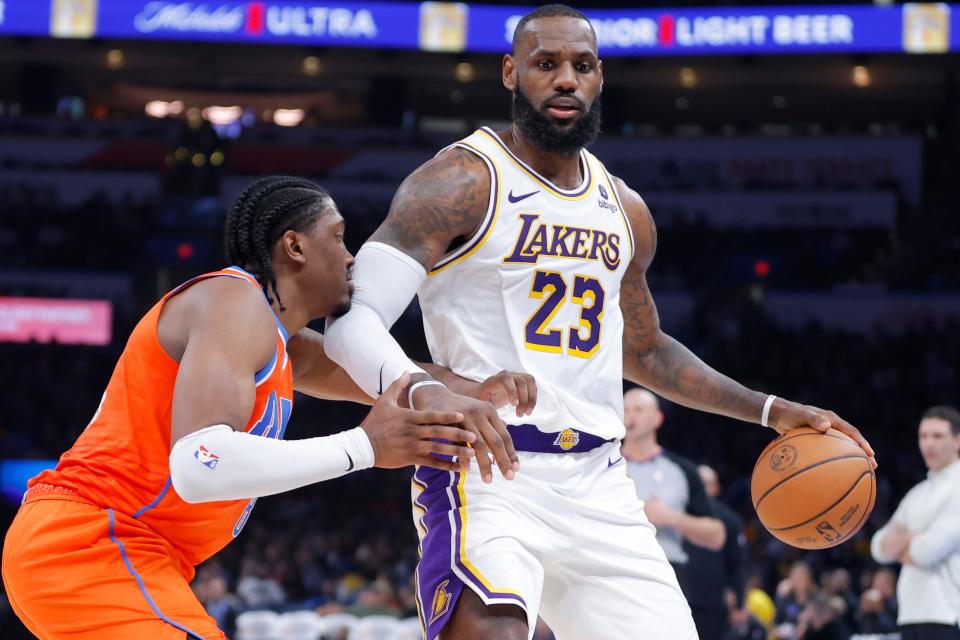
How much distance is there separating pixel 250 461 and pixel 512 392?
69 cm

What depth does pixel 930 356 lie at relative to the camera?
685 inches

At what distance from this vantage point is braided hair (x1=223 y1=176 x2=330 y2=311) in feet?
10.5

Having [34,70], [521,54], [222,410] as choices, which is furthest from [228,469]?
[34,70]

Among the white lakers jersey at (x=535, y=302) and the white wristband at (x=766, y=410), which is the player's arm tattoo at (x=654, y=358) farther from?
the white lakers jersey at (x=535, y=302)

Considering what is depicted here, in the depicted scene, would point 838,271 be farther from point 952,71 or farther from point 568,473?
point 568,473

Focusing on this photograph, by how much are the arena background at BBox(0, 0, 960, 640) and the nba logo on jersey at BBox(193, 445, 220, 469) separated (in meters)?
12.2

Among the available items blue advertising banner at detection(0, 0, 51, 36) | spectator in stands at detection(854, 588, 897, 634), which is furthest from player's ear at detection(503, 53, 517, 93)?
blue advertising banner at detection(0, 0, 51, 36)

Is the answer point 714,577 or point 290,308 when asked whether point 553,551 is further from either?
point 714,577

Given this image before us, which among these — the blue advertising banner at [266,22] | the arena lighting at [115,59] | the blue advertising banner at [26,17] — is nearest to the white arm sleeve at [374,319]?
the blue advertising banner at [266,22]

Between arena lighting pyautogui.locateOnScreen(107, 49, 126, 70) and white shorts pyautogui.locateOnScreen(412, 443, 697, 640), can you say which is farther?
arena lighting pyautogui.locateOnScreen(107, 49, 126, 70)

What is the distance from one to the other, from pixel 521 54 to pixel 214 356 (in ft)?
4.94

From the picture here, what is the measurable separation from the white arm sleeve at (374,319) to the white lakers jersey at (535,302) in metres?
0.18

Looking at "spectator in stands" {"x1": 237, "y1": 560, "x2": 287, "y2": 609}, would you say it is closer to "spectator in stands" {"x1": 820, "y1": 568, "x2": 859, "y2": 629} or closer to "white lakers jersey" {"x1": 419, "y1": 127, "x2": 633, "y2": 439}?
"spectator in stands" {"x1": 820, "y1": 568, "x2": 859, "y2": 629}

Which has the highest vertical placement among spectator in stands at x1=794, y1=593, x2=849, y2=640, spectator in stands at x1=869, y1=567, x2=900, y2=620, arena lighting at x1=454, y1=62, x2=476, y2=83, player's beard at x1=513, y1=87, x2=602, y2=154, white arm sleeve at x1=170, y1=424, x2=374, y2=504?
arena lighting at x1=454, y1=62, x2=476, y2=83
